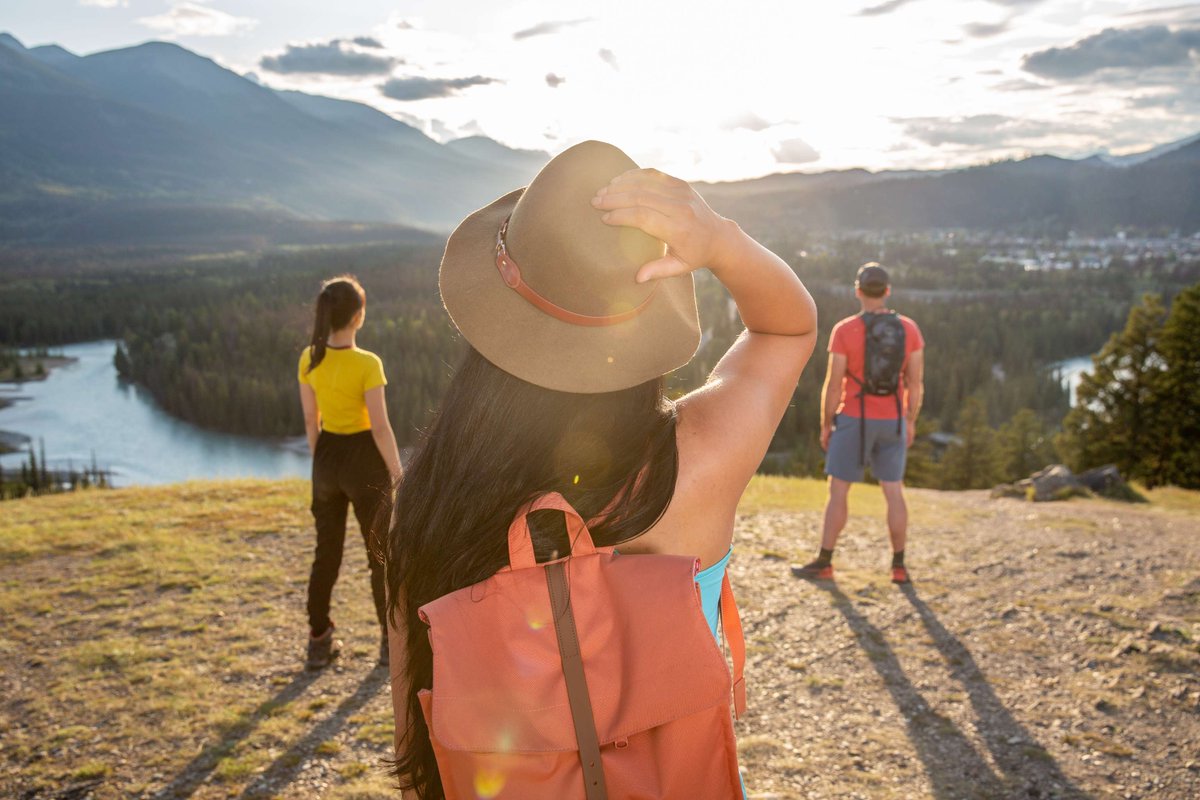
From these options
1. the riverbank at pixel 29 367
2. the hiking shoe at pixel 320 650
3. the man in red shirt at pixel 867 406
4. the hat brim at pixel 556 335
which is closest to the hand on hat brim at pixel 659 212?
the hat brim at pixel 556 335

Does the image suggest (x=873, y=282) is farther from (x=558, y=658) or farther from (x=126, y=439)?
(x=126, y=439)

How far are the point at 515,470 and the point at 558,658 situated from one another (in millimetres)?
316

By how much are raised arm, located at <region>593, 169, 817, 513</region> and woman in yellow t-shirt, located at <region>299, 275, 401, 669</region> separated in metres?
3.35

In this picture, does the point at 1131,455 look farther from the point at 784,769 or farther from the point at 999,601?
the point at 784,769

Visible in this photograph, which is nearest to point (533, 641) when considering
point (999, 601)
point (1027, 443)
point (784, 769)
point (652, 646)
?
point (652, 646)

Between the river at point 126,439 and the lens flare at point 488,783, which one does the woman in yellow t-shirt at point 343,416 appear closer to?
the lens flare at point 488,783

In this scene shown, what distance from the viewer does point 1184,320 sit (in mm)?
26766

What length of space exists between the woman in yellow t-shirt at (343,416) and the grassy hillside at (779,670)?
1.23 meters

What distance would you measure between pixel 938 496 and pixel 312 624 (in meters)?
10.6

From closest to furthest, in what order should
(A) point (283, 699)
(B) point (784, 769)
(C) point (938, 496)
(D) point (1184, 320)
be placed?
(B) point (784, 769), (A) point (283, 699), (C) point (938, 496), (D) point (1184, 320)

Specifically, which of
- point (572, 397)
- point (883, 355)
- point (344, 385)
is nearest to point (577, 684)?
point (572, 397)

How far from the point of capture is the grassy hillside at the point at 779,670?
4145mm

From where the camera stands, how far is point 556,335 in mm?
1332

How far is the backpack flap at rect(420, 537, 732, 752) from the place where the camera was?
1.20 metres
